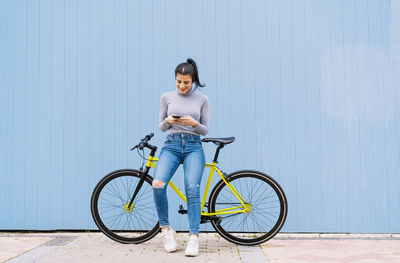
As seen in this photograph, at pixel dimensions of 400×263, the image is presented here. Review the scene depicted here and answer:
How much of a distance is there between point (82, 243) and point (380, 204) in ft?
10.4

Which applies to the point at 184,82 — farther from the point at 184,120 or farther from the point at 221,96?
the point at 221,96

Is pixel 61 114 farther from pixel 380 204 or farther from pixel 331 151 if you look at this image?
pixel 380 204

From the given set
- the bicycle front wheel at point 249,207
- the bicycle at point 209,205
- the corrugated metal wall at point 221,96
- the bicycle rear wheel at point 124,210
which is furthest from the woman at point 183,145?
the corrugated metal wall at point 221,96

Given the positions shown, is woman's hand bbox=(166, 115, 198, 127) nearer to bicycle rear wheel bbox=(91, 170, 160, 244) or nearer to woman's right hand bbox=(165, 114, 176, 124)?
woman's right hand bbox=(165, 114, 176, 124)

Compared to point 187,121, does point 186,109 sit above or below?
above

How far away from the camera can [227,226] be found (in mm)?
4840

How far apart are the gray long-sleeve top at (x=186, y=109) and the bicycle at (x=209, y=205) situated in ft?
0.78

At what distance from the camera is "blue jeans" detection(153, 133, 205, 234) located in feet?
13.0

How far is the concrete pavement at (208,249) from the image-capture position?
3.75 meters

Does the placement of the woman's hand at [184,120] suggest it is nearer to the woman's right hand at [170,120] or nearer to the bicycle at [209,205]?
the woman's right hand at [170,120]

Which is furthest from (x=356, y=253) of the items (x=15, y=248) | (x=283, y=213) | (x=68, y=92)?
(x=68, y=92)

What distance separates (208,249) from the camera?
413 centimetres

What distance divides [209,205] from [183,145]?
656 mm

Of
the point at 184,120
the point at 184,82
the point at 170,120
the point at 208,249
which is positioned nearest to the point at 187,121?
the point at 184,120
